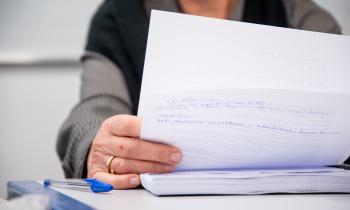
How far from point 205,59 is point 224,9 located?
0.68m

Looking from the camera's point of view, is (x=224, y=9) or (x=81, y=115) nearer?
(x=81, y=115)

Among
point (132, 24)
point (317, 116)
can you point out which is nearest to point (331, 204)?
point (317, 116)

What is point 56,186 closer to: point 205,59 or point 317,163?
point 205,59

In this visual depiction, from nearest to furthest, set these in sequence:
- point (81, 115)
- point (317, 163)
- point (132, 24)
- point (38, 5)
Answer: point (317, 163)
point (81, 115)
point (132, 24)
point (38, 5)

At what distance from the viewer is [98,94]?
1.12 metres

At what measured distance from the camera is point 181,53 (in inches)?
25.0

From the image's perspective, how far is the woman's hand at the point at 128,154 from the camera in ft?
2.20

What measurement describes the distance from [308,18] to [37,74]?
0.99 m

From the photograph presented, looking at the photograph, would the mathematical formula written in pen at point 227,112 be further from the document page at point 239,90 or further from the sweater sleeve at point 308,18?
the sweater sleeve at point 308,18

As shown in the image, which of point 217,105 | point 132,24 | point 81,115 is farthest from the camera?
point 132,24

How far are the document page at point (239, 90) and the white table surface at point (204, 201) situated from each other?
59 mm

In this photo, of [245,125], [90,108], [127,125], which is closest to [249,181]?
[245,125]

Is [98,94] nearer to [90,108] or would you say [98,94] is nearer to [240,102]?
[90,108]

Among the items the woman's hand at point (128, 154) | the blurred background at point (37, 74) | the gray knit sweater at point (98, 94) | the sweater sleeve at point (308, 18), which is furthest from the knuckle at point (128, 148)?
the blurred background at point (37, 74)
